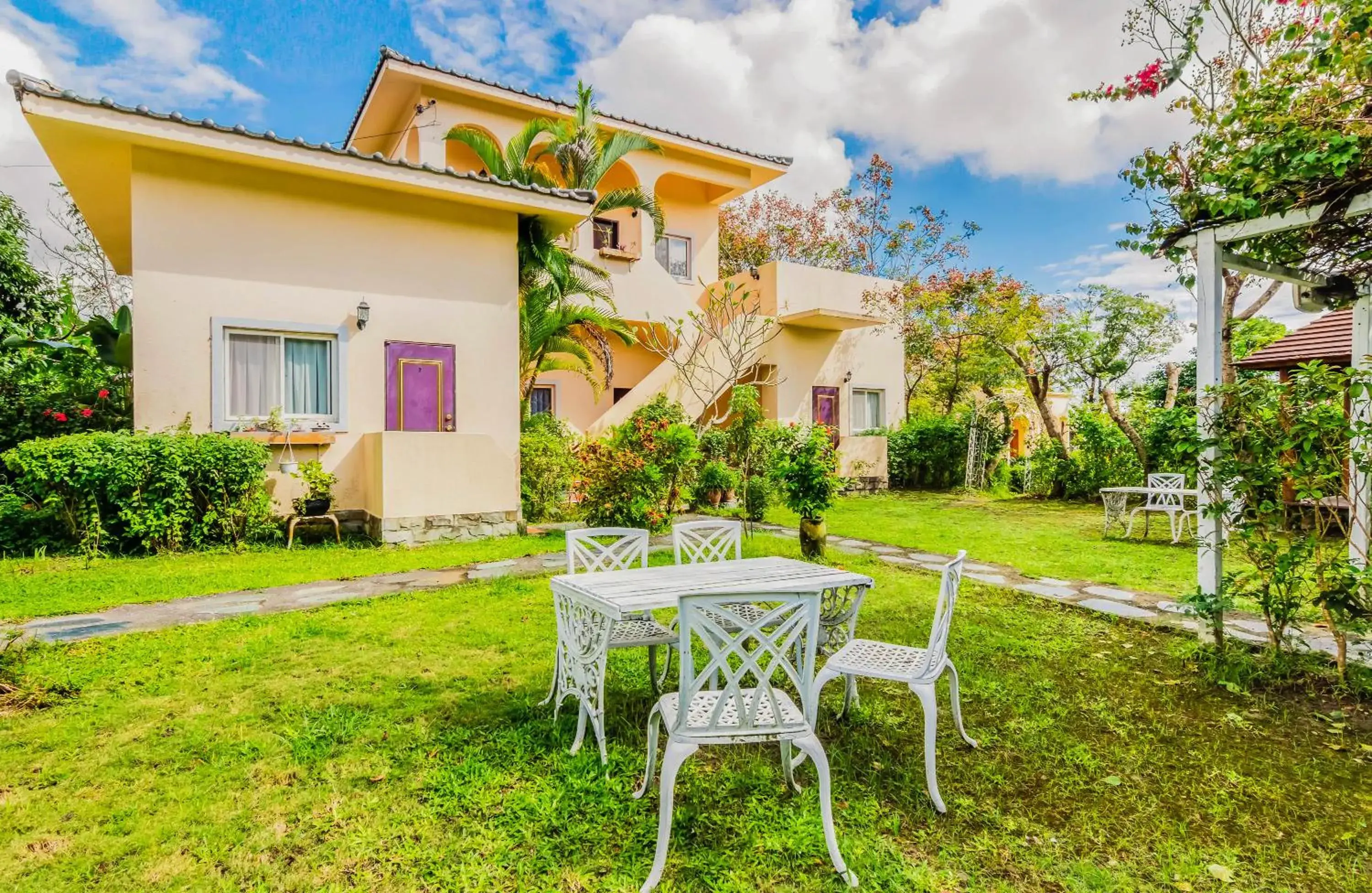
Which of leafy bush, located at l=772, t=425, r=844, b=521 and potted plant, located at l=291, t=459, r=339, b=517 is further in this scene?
potted plant, located at l=291, t=459, r=339, b=517

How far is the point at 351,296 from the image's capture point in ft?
31.3

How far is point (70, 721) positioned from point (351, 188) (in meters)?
7.91

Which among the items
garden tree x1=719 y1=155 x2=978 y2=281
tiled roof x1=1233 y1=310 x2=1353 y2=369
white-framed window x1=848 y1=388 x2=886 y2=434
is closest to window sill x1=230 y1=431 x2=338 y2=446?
white-framed window x1=848 y1=388 x2=886 y2=434

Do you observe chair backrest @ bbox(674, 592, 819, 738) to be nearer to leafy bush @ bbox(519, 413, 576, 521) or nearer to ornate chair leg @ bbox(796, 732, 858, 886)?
ornate chair leg @ bbox(796, 732, 858, 886)

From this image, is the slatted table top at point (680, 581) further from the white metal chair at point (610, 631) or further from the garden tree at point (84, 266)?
the garden tree at point (84, 266)

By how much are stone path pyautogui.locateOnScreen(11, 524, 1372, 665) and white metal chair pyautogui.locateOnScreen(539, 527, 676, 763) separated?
3065mm

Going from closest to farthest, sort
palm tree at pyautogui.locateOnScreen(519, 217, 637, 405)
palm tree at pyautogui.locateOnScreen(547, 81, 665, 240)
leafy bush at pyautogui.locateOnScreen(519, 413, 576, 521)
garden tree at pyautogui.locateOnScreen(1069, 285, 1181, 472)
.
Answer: leafy bush at pyautogui.locateOnScreen(519, 413, 576, 521) → palm tree at pyautogui.locateOnScreen(519, 217, 637, 405) → palm tree at pyautogui.locateOnScreen(547, 81, 665, 240) → garden tree at pyautogui.locateOnScreen(1069, 285, 1181, 472)

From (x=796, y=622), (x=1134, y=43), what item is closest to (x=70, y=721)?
(x=796, y=622)

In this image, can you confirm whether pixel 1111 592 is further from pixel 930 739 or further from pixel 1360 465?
pixel 930 739

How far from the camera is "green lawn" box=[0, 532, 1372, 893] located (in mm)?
2508

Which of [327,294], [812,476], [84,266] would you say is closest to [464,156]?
[327,294]

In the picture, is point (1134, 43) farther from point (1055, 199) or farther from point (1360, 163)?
point (1055, 199)

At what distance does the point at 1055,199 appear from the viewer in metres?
23.6

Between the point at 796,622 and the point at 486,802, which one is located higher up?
the point at 796,622
